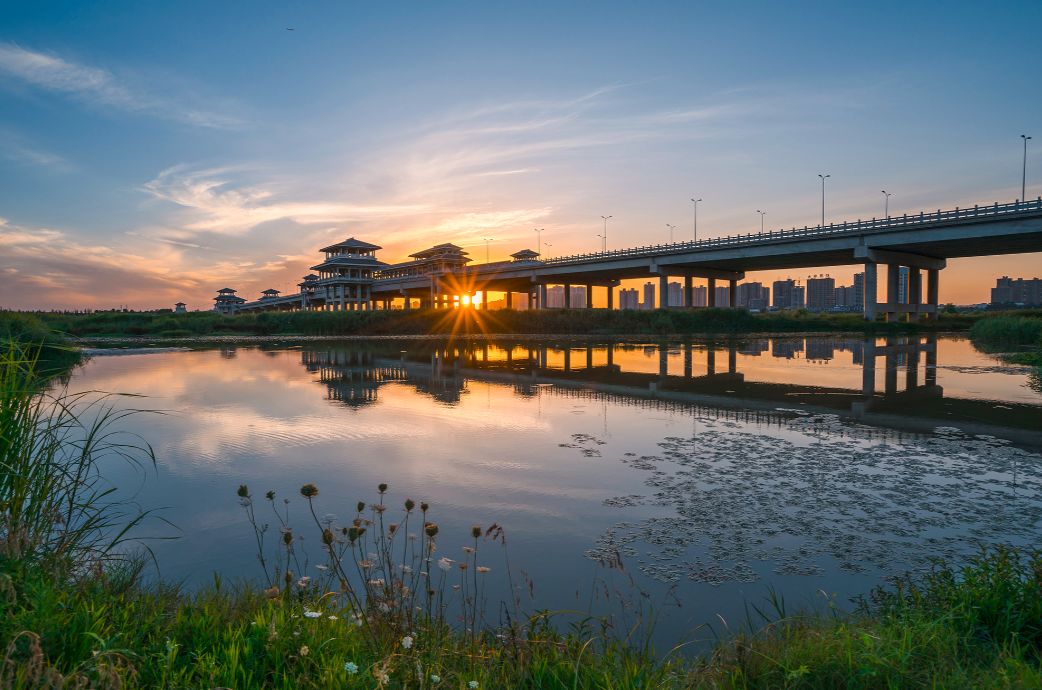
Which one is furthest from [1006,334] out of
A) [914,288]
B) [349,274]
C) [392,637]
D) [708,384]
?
[349,274]

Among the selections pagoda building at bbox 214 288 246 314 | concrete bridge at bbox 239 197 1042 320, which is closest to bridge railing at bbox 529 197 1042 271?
concrete bridge at bbox 239 197 1042 320

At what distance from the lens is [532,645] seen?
3.96 m

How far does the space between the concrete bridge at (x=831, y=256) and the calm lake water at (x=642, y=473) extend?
37.9 metres

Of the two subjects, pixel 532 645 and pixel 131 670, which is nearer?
pixel 131 670

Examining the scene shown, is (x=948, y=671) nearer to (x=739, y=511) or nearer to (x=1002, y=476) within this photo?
(x=739, y=511)

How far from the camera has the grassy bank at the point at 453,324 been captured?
65125 millimetres

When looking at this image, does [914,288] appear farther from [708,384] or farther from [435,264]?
[435,264]

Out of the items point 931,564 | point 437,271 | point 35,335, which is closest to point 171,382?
point 35,335

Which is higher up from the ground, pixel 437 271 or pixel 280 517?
pixel 437 271

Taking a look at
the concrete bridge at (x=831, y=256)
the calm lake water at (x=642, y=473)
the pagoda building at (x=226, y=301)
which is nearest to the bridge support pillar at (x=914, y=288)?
the concrete bridge at (x=831, y=256)

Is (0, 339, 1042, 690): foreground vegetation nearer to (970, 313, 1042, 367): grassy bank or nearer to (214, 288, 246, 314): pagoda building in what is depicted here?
(970, 313, 1042, 367): grassy bank

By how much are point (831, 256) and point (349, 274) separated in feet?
280

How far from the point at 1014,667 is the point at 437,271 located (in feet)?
357

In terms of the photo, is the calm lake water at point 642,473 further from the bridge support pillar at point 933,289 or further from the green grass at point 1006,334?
the bridge support pillar at point 933,289
